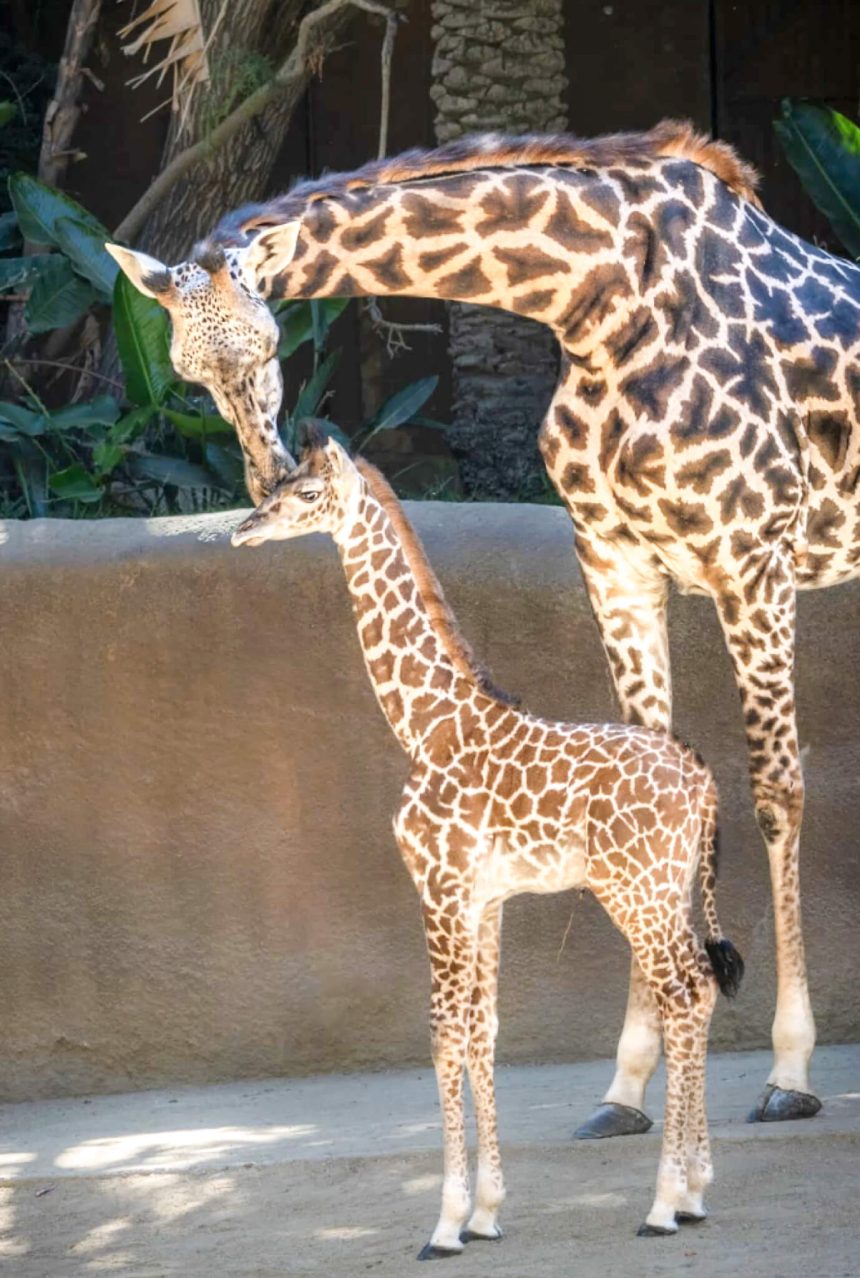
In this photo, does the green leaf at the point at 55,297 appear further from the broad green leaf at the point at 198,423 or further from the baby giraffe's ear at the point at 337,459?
the baby giraffe's ear at the point at 337,459

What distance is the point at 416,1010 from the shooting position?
681cm

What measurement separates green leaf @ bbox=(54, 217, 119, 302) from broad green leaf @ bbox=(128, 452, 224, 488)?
1.06 meters

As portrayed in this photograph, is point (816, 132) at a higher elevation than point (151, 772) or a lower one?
higher

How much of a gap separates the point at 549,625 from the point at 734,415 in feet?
4.34

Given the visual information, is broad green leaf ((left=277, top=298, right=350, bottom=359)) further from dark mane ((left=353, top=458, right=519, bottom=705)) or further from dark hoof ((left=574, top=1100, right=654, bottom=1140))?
dark hoof ((left=574, top=1100, right=654, bottom=1140))

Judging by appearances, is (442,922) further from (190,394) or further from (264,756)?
(190,394)

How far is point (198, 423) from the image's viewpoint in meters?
8.34

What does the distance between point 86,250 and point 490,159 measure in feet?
12.4

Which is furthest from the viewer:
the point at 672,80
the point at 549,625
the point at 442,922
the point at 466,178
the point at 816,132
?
the point at 672,80

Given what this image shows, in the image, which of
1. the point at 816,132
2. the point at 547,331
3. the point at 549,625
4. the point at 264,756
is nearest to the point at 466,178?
the point at 549,625

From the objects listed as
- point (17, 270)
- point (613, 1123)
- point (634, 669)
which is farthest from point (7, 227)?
point (613, 1123)

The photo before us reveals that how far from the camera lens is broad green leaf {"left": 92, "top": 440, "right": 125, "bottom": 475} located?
8.29 metres

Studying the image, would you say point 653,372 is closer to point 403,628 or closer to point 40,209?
point 403,628

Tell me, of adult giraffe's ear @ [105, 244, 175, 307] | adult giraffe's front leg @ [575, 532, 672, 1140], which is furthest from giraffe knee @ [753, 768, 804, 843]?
adult giraffe's ear @ [105, 244, 175, 307]
